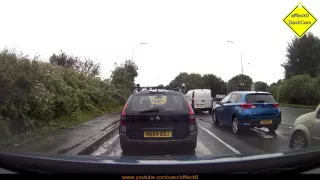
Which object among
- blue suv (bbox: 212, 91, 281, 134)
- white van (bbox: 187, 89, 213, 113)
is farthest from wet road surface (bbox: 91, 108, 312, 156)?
white van (bbox: 187, 89, 213, 113)

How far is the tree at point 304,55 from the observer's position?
50.4 meters

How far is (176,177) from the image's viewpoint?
2611 millimetres

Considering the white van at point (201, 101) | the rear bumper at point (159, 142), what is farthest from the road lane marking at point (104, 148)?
the white van at point (201, 101)

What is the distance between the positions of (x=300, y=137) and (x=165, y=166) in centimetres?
491

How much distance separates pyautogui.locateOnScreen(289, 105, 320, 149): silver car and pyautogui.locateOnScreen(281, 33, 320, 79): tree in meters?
47.8

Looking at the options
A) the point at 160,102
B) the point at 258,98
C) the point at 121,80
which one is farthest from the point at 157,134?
the point at 121,80

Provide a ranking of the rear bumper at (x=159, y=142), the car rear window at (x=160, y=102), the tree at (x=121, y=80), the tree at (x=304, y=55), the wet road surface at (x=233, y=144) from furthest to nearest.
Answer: the tree at (x=304, y=55), the tree at (x=121, y=80), the wet road surface at (x=233, y=144), the car rear window at (x=160, y=102), the rear bumper at (x=159, y=142)

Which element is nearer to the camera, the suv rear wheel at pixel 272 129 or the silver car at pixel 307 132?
the silver car at pixel 307 132

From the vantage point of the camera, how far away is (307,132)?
6301mm

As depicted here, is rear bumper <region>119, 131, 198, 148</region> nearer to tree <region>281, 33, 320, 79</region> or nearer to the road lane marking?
the road lane marking

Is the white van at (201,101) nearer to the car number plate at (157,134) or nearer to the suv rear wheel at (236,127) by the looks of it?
the suv rear wheel at (236,127)

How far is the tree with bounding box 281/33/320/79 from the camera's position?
1984 inches

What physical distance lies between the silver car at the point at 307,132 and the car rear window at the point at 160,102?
2.50 m

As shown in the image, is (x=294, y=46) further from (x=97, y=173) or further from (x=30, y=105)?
(x=97, y=173)
